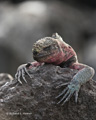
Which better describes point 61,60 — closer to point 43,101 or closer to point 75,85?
point 75,85

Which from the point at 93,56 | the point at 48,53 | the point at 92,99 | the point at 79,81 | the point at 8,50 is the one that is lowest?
the point at 93,56

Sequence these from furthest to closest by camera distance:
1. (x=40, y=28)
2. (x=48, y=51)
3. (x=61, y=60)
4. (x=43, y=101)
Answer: (x=40, y=28), (x=61, y=60), (x=48, y=51), (x=43, y=101)

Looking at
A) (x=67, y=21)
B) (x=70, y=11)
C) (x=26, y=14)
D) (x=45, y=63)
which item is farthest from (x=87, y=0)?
(x=45, y=63)

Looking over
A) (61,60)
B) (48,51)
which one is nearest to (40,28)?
(61,60)

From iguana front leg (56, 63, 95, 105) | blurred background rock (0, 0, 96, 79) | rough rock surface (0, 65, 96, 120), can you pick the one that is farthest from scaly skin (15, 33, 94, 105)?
blurred background rock (0, 0, 96, 79)

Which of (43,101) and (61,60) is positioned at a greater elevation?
(61,60)

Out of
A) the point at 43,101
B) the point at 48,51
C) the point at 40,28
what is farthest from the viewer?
the point at 40,28

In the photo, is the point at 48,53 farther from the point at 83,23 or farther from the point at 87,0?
the point at 87,0

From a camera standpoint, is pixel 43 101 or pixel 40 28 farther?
pixel 40 28
